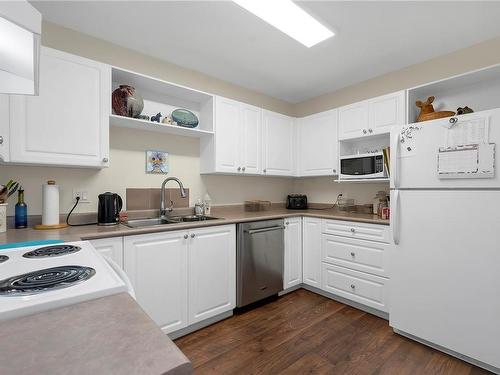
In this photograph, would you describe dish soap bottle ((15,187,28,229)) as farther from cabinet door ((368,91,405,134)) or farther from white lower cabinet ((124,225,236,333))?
cabinet door ((368,91,405,134))

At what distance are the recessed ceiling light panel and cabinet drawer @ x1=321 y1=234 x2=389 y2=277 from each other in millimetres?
1853

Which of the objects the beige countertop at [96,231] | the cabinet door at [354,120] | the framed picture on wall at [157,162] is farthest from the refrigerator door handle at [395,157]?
the framed picture on wall at [157,162]

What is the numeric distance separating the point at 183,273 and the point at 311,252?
1.46 metres

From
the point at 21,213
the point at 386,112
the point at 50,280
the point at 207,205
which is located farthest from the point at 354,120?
the point at 21,213

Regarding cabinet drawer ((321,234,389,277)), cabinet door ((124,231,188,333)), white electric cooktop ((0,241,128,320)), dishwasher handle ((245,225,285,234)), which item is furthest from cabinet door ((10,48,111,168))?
cabinet drawer ((321,234,389,277))

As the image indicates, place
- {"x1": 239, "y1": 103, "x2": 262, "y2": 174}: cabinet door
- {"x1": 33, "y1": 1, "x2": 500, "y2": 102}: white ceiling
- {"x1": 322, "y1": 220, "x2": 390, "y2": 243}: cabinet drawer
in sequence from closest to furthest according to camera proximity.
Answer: {"x1": 33, "y1": 1, "x2": 500, "y2": 102}: white ceiling < {"x1": 322, "y1": 220, "x2": 390, "y2": 243}: cabinet drawer < {"x1": 239, "y1": 103, "x2": 262, "y2": 174}: cabinet door

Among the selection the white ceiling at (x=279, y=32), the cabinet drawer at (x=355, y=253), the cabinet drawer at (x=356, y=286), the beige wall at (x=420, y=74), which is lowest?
the cabinet drawer at (x=356, y=286)

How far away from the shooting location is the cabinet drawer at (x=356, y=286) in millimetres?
2230

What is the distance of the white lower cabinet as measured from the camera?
1.79 meters

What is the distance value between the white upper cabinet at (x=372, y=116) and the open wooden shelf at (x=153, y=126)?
1532mm

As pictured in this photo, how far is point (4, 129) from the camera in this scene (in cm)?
156

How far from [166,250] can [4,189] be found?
3.71 feet

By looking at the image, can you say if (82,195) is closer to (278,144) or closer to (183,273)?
(183,273)

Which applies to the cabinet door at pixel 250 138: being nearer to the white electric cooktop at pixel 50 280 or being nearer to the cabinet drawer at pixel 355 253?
the cabinet drawer at pixel 355 253
